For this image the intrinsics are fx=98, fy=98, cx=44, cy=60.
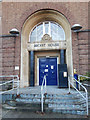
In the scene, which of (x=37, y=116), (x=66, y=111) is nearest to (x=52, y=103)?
(x=66, y=111)

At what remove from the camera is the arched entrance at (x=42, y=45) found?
7.54 m

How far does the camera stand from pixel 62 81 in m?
6.64

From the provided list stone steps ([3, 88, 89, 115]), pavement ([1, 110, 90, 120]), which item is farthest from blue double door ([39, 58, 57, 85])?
pavement ([1, 110, 90, 120])

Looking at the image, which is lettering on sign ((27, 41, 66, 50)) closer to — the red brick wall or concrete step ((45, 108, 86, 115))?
the red brick wall

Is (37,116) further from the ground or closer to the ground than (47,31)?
closer to the ground

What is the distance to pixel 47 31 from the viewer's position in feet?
26.9

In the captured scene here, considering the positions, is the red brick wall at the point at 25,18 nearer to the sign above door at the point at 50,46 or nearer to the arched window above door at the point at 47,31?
the sign above door at the point at 50,46

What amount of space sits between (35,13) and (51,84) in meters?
5.77

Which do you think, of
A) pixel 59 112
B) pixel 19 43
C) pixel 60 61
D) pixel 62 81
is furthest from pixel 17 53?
pixel 59 112

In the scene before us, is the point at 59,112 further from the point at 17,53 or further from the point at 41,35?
the point at 41,35

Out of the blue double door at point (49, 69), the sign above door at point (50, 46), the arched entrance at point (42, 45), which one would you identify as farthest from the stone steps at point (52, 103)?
the sign above door at point (50, 46)

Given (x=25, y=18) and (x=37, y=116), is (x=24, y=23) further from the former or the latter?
(x=37, y=116)

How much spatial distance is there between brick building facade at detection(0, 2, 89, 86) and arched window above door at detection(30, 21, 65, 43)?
1066 mm

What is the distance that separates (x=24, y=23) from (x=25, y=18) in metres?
0.39
